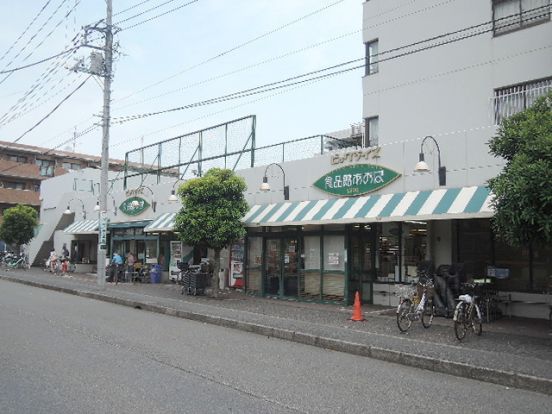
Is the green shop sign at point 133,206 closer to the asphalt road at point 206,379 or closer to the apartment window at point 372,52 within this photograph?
the apartment window at point 372,52

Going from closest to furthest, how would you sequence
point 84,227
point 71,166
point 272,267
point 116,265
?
point 272,267, point 116,265, point 84,227, point 71,166

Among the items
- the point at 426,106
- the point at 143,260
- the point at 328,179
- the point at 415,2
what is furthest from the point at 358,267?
the point at 143,260

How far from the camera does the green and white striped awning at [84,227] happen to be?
30.4m

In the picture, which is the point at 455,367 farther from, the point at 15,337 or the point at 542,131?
the point at 15,337

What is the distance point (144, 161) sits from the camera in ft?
96.0

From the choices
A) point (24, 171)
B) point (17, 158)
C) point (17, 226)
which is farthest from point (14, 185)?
point (17, 226)

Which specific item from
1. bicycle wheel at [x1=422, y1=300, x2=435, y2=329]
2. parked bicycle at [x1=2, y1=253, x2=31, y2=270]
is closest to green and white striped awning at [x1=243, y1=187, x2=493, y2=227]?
bicycle wheel at [x1=422, y1=300, x2=435, y2=329]

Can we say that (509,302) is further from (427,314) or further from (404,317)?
(404,317)

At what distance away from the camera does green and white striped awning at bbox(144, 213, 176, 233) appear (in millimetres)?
22219

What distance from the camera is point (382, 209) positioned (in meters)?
14.2

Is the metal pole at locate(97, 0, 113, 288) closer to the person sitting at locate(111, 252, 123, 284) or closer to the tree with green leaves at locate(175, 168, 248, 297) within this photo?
the person sitting at locate(111, 252, 123, 284)

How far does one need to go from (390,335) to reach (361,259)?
562 cm

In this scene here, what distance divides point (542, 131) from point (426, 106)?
11.0 metres

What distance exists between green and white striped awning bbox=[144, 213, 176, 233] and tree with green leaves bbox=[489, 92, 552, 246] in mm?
14753
